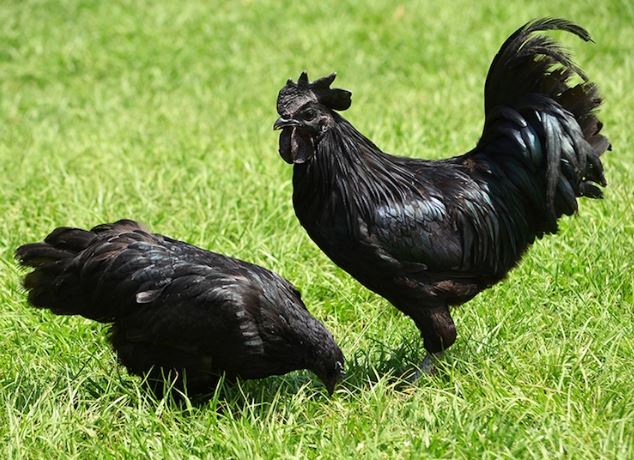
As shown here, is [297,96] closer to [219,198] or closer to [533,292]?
[533,292]

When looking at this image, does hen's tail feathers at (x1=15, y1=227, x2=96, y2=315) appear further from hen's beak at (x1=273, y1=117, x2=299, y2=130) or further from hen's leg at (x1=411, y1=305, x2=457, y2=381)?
hen's leg at (x1=411, y1=305, x2=457, y2=381)

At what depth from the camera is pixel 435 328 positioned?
4.45m

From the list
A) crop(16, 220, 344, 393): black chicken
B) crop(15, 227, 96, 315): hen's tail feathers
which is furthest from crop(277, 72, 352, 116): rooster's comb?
crop(15, 227, 96, 315): hen's tail feathers

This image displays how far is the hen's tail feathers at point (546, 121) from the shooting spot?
441 cm

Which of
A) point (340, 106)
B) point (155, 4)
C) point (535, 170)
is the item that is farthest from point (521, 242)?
point (155, 4)

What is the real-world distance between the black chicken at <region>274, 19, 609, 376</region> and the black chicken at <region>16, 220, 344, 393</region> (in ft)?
1.25

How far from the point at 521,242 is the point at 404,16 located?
6.40 metres

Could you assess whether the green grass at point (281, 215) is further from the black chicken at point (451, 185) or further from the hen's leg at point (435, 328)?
the black chicken at point (451, 185)

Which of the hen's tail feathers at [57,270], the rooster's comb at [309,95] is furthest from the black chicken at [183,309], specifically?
the rooster's comb at [309,95]

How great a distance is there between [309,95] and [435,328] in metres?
1.18

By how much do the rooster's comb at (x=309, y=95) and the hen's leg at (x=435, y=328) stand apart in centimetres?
100

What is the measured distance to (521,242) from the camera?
15.4 feet

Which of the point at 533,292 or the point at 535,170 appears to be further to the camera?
the point at 533,292

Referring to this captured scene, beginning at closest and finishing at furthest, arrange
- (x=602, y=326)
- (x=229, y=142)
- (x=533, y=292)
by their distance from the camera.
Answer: (x=602, y=326), (x=533, y=292), (x=229, y=142)
